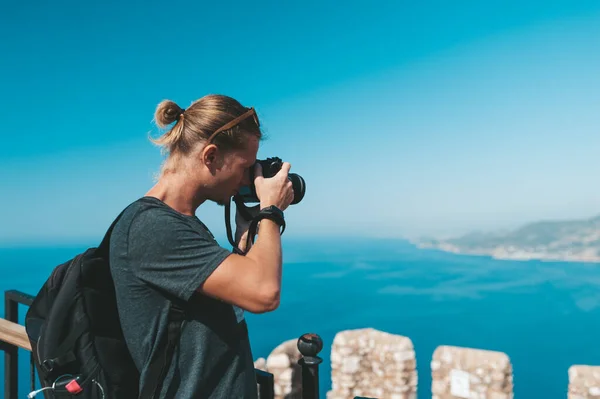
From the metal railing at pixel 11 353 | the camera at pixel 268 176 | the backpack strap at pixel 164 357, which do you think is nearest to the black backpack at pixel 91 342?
the backpack strap at pixel 164 357

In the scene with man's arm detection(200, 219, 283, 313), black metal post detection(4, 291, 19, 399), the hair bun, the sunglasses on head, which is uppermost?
the hair bun

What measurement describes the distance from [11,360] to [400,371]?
24.5 ft

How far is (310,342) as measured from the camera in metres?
1.22

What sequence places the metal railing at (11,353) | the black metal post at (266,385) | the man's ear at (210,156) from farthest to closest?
the metal railing at (11,353)
the black metal post at (266,385)
the man's ear at (210,156)

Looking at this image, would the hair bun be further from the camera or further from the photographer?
the camera

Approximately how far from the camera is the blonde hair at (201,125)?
105 centimetres

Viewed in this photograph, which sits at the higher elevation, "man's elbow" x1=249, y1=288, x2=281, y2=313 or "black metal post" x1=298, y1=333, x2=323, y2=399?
"man's elbow" x1=249, y1=288, x2=281, y2=313

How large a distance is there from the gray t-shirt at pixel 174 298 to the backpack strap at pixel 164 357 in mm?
10

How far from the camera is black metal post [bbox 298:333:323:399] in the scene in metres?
1.20

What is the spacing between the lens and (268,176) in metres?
1.16

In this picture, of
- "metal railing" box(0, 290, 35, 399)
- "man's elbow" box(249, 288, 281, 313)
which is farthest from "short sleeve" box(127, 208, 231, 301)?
"metal railing" box(0, 290, 35, 399)

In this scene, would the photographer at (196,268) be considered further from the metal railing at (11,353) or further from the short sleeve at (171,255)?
the metal railing at (11,353)

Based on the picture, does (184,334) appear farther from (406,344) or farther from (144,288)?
(406,344)

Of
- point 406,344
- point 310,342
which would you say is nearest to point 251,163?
point 310,342
